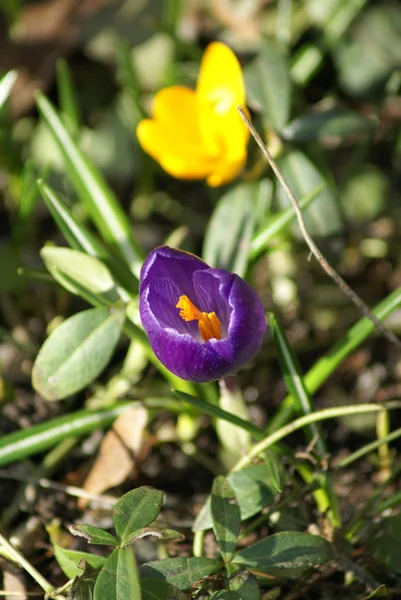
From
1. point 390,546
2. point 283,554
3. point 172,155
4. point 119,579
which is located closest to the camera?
point 119,579

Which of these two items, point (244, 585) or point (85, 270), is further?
point (85, 270)

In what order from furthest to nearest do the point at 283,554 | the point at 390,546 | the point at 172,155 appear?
1. the point at 172,155
2. the point at 390,546
3. the point at 283,554

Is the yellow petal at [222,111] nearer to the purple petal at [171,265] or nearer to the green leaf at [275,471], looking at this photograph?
the purple petal at [171,265]

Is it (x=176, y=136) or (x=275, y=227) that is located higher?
(x=176, y=136)

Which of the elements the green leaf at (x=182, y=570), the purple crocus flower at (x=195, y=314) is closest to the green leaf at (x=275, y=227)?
the purple crocus flower at (x=195, y=314)

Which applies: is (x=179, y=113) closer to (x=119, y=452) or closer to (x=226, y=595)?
(x=119, y=452)

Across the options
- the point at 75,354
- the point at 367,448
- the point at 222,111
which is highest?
the point at 222,111

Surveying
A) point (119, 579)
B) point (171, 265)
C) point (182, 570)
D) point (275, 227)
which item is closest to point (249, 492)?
point (182, 570)
